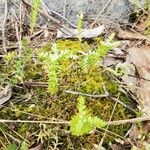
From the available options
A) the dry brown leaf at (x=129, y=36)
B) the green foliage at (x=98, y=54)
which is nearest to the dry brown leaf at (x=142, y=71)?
the dry brown leaf at (x=129, y=36)

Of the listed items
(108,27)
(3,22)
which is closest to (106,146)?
(108,27)

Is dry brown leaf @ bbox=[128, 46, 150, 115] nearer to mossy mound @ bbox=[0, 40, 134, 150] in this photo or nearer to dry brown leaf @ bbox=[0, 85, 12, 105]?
mossy mound @ bbox=[0, 40, 134, 150]

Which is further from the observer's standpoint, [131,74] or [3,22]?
[3,22]

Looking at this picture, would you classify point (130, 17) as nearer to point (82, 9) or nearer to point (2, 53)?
point (82, 9)

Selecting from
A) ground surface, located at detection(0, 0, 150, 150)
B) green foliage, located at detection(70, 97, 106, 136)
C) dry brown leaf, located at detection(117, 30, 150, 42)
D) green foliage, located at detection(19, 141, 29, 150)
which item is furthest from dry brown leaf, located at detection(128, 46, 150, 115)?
green foliage, located at detection(19, 141, 29, 150)

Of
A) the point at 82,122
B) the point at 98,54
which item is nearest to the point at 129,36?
the point at 98,54

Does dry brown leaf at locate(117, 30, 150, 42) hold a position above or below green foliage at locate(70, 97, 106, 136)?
above
